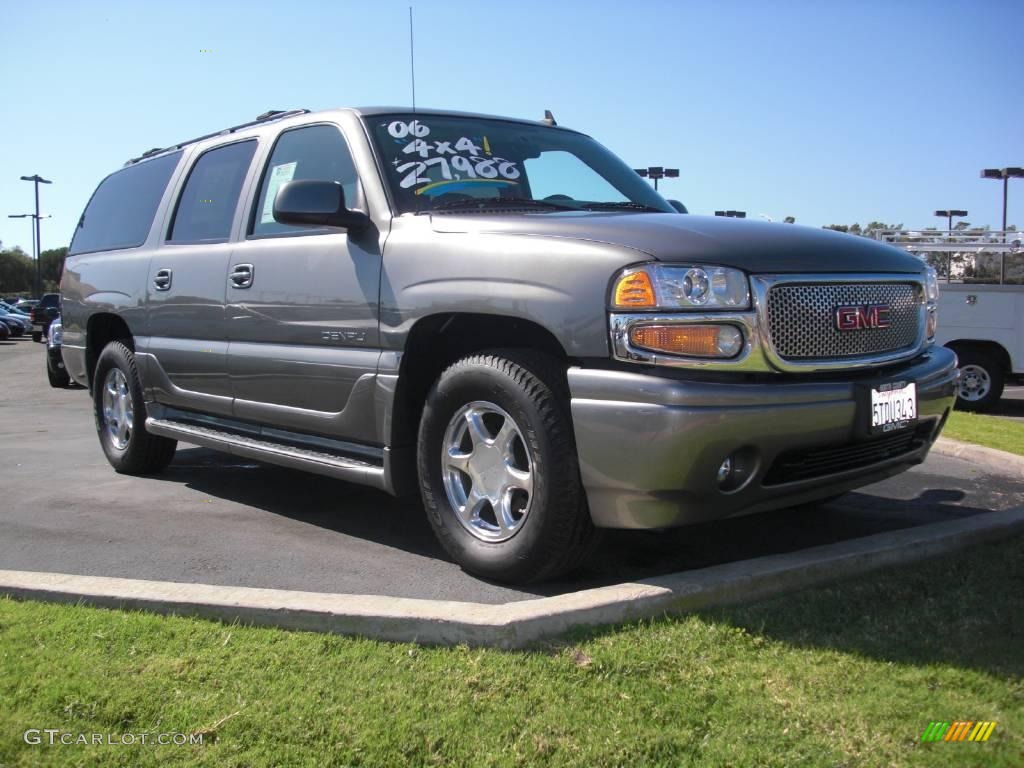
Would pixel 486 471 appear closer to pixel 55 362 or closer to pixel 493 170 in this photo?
pixel 493 170

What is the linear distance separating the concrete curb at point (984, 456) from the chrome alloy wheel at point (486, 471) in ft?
12.0

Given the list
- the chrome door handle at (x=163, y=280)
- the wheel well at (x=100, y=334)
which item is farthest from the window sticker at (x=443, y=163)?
the wheel well at (x=100, y=334)

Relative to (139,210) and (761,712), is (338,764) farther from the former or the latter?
(139,210)

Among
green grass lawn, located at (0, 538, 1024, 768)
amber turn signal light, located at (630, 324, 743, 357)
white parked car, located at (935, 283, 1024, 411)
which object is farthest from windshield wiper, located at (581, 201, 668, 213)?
white parked car, located at (935, 283, 1024, 411)

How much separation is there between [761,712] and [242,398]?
10.2 ft

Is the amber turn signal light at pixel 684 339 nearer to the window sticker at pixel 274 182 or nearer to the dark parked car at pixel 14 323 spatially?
the window sticker at pixel 274 182

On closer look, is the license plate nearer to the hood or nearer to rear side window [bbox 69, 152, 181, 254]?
the hood

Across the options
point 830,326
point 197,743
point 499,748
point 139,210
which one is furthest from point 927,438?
point 139,210

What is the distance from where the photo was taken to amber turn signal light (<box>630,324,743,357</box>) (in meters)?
3.01

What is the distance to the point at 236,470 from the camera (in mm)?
6156

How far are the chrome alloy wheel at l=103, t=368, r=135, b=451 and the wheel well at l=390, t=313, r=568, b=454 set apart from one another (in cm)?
265

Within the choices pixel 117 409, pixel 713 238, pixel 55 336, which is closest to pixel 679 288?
pixel 713 238

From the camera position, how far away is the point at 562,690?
2525 mm

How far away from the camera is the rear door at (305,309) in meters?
3.95
